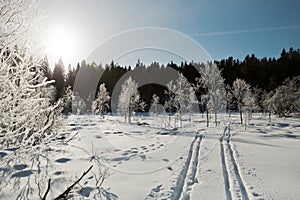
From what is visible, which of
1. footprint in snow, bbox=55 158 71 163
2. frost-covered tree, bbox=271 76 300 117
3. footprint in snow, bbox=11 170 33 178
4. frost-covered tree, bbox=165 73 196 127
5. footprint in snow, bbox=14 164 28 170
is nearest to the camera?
footprint in snow, bbox=11 170 33 178

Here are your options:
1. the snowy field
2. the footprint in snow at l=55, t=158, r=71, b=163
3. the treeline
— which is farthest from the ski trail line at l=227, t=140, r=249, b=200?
the treeline

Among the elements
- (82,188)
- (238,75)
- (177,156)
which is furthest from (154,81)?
(82,188)

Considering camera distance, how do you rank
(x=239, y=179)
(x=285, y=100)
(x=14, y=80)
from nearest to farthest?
(x=14, y=80), (x=239, y=179), (x=285, y=100)

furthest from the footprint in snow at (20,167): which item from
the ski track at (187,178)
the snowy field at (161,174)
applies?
the ski track at (187,178)

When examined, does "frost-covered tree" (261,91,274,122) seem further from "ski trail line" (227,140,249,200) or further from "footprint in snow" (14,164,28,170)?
"footprint in snow" (14,164,28,170)

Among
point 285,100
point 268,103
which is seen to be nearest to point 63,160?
point 285,100

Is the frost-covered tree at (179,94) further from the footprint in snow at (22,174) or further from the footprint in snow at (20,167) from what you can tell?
the footprint in snow at (22,174)

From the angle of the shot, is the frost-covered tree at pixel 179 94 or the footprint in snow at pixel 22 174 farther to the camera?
the frost-covered tree at pixel 179 94

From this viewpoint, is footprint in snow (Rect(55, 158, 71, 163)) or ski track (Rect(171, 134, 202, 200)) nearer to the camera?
ski track (Rect(171, 134, 202, 200))

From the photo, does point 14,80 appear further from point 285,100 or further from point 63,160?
point 285,100

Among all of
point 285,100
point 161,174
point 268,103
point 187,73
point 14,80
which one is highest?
point 187,73

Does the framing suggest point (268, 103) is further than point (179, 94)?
Yes

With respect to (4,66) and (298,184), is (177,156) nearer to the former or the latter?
(298,184)

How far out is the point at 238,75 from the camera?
85438mm
